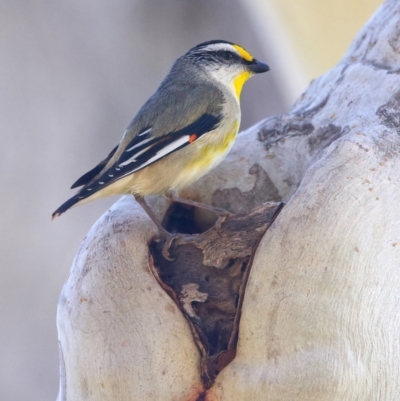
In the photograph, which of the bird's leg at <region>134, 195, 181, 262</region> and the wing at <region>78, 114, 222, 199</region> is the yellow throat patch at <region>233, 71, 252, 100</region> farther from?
the bird's leg at <region>134, 195, 181, 262</region>

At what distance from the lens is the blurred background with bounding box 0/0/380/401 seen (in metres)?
2.29

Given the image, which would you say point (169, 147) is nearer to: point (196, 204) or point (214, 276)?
point (196, 204)

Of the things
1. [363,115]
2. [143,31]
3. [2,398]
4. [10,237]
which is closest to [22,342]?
[2,398]

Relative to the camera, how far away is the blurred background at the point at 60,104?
2287mm

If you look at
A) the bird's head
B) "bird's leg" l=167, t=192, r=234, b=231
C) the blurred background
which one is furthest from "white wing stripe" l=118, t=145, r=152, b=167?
the blurred background

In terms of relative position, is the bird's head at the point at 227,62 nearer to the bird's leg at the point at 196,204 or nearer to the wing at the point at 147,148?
the wing at the point at 147,148

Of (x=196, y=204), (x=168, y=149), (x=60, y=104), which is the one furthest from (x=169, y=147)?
(x=60, y=104)

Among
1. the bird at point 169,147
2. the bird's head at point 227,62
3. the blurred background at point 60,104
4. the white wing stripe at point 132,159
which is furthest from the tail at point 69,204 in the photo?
the blurred background at point 60,104

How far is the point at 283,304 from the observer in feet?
3.40

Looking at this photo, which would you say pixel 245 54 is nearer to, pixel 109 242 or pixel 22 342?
pixel 109 242

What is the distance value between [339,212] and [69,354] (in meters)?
0.56

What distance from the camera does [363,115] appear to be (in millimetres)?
1297

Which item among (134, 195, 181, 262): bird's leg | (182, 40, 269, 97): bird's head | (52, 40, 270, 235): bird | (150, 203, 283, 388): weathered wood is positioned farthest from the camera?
(182, 40, 269, 97): bird's head

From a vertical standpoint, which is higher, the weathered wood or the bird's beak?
the bird's beak
